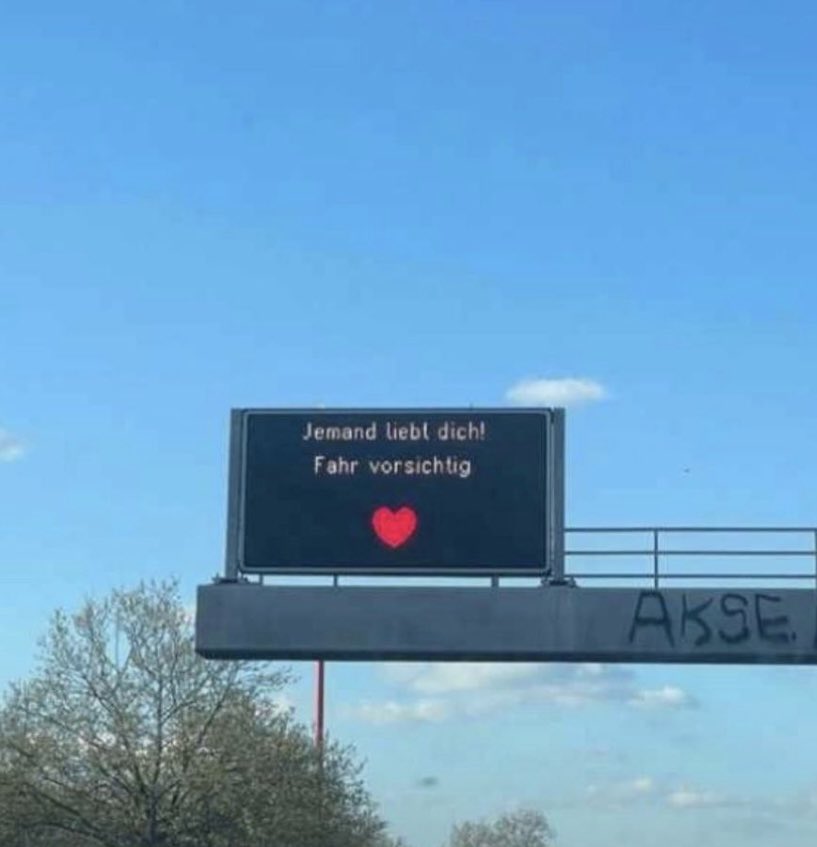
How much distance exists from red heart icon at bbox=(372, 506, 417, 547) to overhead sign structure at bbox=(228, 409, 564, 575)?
0.01 metres

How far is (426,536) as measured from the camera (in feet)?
93.4

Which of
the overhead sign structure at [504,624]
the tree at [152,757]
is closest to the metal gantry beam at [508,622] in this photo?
the overhead sign structure at [504,624]

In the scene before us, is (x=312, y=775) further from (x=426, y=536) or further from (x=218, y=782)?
(x=426, y=536)

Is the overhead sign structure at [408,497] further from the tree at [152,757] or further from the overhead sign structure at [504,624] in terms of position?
the tree at [152,757]

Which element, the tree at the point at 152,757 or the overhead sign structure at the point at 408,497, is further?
the tree at the point at 152,757

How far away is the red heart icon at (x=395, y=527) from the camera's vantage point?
28.5m

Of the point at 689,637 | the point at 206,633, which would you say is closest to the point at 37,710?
the point at 206,633

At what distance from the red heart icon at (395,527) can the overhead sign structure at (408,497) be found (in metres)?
0.01

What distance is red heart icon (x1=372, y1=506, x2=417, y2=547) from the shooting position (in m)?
28.5

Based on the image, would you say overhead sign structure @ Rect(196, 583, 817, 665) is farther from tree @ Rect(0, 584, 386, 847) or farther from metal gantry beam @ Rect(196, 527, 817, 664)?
tree @ Rect(0, 584, 386, 847)

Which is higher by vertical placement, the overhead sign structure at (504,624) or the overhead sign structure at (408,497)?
the overhead sign structure at (408,497)

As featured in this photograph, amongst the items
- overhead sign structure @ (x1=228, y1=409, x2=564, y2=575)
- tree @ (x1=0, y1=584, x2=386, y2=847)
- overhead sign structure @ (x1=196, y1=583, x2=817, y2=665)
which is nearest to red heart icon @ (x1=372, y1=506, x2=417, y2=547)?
overhead sign structure @ (x1=228, y1=409, x2=564, y2=575)

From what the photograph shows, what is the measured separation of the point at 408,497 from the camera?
2859 centimetres

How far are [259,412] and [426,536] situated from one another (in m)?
2.69
